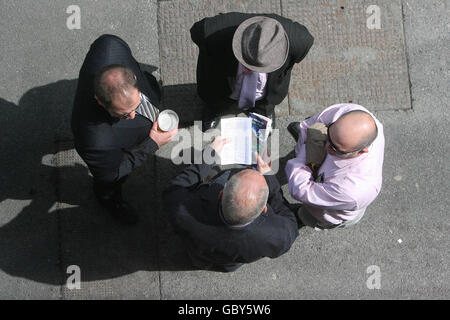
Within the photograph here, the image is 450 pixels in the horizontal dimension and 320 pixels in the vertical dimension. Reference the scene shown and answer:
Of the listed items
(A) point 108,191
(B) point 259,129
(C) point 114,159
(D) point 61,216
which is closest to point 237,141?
(B) point 259,129

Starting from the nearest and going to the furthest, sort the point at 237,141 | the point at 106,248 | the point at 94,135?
the point at 94,135 → the point at 237,141 → the point at 106,248

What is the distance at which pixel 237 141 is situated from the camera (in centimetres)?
406

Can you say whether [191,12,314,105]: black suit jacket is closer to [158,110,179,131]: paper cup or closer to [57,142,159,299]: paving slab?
[158,110,179,131]: paper cup

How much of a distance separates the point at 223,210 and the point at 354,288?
2.63 meters

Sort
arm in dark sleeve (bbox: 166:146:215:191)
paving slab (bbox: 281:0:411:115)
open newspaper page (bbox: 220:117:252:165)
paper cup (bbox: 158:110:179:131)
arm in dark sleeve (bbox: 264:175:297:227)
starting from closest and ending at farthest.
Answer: arm in dark sleeve (bbox: 166:146:215:191) < arm in dark sleeve (bbox: 264:175:297:227) < paper cup (bbox: 158:110:179:131) < open newspaper page (bbox: 220:117:252:165) < paving slab (bbox: 281:0:411:115)

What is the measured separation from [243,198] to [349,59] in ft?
9.78

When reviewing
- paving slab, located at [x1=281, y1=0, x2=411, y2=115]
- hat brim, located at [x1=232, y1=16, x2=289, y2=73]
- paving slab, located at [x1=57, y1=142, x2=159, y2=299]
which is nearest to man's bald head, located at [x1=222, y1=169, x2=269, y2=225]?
hat brim, located at [x1=232, y1=16, x2=289, y2=73]

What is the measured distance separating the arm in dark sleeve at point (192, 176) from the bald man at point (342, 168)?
0.81 meters

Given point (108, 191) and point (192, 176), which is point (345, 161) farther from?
point (108, 191)

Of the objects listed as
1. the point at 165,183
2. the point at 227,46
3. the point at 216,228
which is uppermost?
the point at 227,46

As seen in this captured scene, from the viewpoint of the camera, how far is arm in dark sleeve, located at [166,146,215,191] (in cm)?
351

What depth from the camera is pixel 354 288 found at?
4.73m

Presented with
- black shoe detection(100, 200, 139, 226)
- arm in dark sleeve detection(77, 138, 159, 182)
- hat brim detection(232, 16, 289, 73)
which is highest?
hat brim detection(232, 16, 289, 73)

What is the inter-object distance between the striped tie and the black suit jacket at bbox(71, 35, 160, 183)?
4 cm
